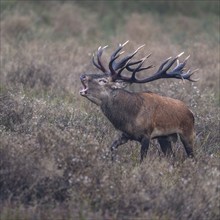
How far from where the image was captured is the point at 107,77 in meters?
9.42

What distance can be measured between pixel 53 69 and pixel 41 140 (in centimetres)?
663

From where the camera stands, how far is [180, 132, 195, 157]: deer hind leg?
966 centimetres

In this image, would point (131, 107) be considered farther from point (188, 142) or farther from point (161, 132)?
point (188, 142)

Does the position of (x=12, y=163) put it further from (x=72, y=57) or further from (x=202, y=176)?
(x=72, y=57)

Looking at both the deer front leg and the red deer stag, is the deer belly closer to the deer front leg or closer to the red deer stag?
the red deer stag

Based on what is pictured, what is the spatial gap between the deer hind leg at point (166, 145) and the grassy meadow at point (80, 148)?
12cm

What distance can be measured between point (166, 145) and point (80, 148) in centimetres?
175

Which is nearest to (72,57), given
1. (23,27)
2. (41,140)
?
(23,27)

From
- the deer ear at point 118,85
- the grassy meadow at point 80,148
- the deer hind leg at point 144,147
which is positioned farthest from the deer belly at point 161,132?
the deer ear at point 118,85

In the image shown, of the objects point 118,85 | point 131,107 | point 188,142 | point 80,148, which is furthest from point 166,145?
point 80,148

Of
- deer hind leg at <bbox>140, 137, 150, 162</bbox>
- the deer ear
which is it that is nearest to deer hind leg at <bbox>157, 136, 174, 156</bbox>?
deer hind leg at <bbox>140, 137, 150, 162</bbox>

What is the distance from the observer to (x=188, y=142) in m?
9.69

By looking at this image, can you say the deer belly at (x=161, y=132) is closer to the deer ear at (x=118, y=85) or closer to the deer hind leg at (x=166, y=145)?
the deer hind leg at (x=166, y=145)

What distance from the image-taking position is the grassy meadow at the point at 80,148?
7.77 metres
